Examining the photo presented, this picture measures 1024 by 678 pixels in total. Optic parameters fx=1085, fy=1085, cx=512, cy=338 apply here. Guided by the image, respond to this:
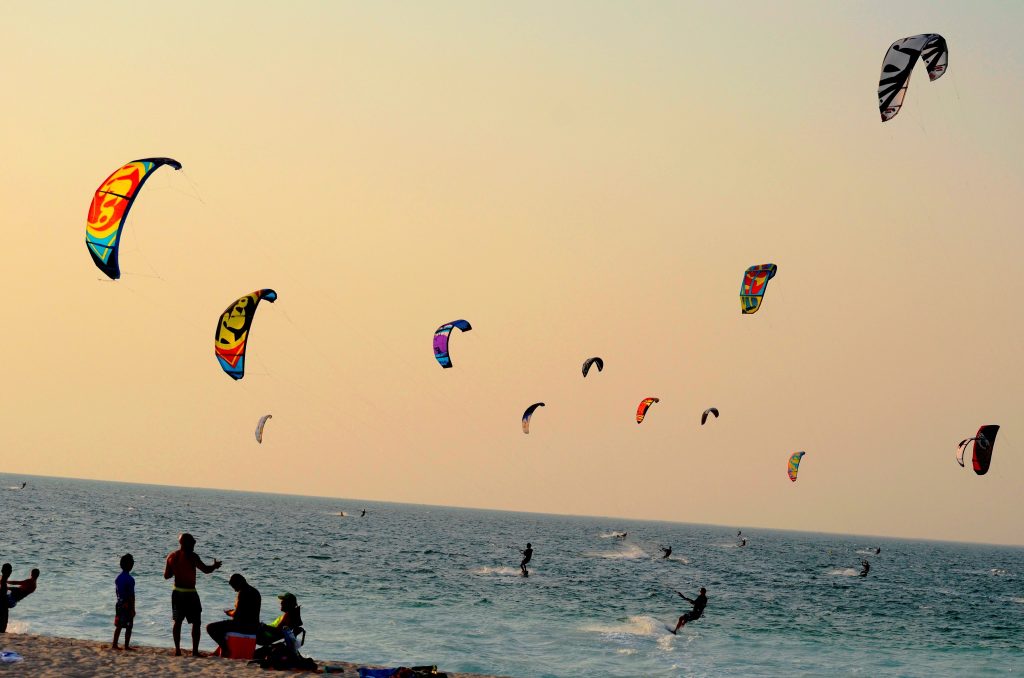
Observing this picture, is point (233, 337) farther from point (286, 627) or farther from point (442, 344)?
point (442, 344)

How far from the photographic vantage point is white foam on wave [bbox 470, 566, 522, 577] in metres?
47.5

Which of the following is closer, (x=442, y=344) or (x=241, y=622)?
(x=241, y=622)

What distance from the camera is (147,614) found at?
2317 centimetres

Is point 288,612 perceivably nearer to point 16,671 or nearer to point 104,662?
point 104,662

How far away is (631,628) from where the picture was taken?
94.2ft

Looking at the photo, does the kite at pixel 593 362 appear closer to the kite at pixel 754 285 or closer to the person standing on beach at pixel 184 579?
the kite at pixel 754 285

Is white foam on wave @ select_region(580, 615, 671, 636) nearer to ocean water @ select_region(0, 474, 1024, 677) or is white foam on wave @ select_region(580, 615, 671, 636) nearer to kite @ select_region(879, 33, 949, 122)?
ocean water @ select_region(0, 474, 1024, 677)

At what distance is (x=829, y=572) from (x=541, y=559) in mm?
23470

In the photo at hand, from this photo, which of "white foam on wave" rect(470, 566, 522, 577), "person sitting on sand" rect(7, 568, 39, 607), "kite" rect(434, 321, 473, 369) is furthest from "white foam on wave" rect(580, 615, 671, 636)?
"white foam on wave" rect(470, 566, 522, 577)

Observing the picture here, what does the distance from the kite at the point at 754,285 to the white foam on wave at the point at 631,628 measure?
8.67m

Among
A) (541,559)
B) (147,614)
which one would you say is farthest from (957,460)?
(541,559)

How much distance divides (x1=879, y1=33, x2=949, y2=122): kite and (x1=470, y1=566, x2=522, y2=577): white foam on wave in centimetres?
3280

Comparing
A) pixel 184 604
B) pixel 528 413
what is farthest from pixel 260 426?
pixel 184 604

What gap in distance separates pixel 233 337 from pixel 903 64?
12.3 metres
